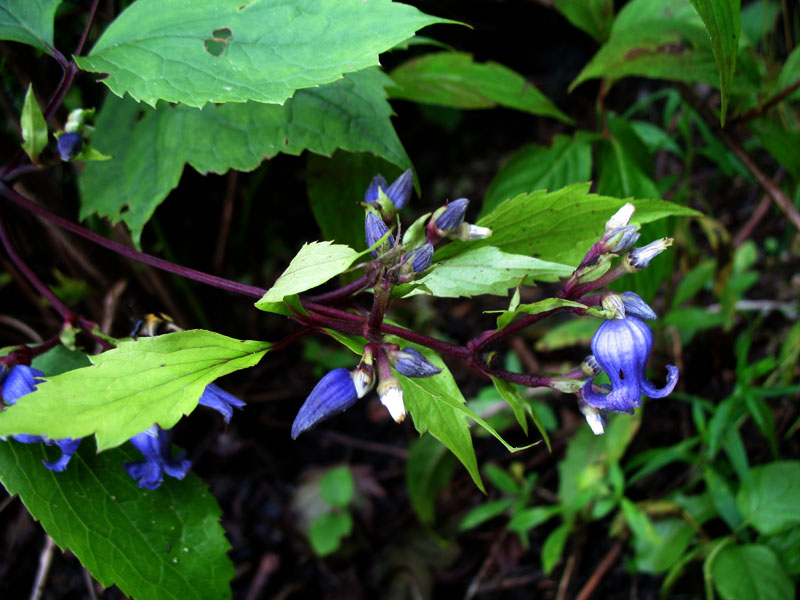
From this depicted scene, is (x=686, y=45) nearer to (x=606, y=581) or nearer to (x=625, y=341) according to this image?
(x=625, y=341)

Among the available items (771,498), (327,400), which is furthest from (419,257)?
(771,498)

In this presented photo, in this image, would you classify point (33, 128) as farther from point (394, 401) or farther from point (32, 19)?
point (394, 401)

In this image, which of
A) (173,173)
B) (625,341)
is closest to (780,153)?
(625,341)

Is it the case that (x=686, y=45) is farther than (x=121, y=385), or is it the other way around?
(x=686, y=45)

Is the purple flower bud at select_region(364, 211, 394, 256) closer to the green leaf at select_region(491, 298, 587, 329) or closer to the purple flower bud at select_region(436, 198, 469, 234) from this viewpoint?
the purple flower bud at select_region(436, 198, 469, 234)

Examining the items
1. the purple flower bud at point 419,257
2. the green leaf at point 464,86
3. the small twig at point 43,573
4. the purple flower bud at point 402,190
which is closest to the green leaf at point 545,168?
the green leaf at point 464,86

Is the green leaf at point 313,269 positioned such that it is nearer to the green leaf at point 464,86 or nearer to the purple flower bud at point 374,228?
the purple flower bud at point 374,228

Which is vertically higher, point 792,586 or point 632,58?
point 632,58
